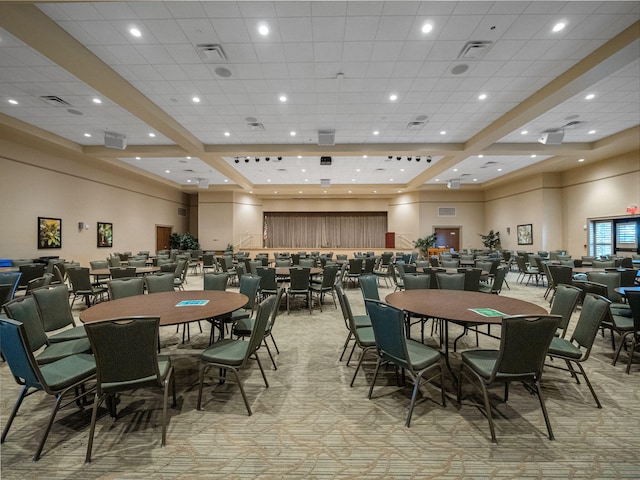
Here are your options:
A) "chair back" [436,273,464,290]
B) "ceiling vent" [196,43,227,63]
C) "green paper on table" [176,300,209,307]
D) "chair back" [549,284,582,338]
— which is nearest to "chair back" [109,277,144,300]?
"green paper on table" [176,300,209,307]

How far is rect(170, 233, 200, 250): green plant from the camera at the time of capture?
16734 millimetres

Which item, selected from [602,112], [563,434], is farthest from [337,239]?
[563,434]

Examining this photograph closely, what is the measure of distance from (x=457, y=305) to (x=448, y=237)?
17.2 meters

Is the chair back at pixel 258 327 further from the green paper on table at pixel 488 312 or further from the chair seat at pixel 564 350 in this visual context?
the chair seat at pixel 564 350

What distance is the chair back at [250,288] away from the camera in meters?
3.88

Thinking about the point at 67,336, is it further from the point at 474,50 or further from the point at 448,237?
the point at 448,237

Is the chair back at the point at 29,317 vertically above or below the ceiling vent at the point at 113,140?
below

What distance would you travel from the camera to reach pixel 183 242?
54.9ft

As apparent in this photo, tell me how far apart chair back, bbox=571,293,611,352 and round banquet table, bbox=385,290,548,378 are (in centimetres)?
36

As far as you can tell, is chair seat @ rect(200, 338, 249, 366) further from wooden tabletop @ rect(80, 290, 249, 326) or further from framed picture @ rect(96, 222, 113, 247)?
framed picture @ rect(96, 222, 113, 247)

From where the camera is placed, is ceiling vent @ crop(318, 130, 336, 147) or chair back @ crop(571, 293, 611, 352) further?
ceiling vent @ crop(318, 130, 336, 147)

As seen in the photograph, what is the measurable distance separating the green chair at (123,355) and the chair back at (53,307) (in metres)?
1.81

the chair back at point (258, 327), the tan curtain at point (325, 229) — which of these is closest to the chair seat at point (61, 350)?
the chair back at point (258, 327)

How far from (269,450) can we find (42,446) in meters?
1.62
